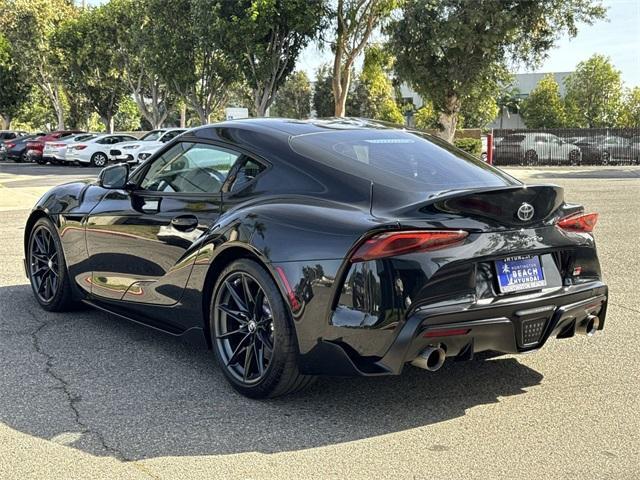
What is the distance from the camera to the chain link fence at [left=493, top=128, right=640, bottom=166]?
35.3 metres

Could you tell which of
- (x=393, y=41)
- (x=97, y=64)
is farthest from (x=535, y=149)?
(x=97, y=64)

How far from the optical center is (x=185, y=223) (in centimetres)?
458

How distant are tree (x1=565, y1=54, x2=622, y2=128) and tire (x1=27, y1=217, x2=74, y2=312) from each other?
196 ft

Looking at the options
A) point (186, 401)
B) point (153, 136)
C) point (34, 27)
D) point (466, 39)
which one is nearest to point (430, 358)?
point (186, 401)

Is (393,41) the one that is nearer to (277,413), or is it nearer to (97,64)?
(97,64)

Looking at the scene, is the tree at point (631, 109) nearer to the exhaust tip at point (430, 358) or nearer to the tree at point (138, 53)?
the tree at point (138, 53)

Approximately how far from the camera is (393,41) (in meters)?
29.9

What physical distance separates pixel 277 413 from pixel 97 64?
4398cm

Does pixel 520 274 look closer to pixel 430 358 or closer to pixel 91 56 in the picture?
pixel 430 358

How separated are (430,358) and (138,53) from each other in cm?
3849

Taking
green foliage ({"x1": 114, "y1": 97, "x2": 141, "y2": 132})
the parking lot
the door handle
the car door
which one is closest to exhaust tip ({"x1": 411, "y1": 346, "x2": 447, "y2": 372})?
the parking lot

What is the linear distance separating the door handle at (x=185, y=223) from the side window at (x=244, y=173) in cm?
29

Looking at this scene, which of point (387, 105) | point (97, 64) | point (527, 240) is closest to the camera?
point (527, 240)

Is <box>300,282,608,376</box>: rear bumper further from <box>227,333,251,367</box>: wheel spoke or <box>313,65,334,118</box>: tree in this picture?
<box>313,65,334,118</box>: tree
